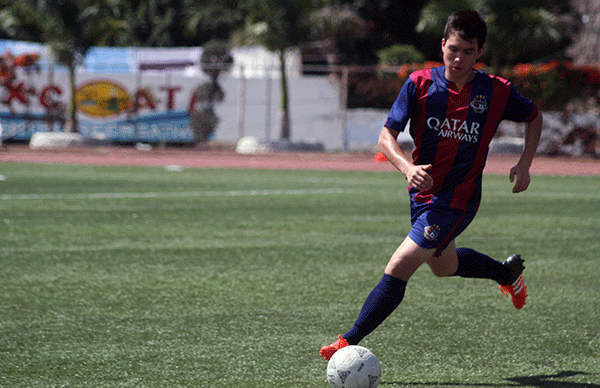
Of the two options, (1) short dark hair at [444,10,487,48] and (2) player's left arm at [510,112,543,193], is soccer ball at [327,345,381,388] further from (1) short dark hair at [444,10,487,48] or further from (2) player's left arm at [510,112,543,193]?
(1) short dark hair at [444,10,487,48]

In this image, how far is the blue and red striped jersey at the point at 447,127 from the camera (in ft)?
12.7

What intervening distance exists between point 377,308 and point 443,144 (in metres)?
0.92

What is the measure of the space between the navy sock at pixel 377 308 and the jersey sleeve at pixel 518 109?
3.70 feet

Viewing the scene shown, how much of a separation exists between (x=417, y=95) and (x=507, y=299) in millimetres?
2331

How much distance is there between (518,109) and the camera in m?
4.08

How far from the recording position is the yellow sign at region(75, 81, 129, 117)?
88.3 ft

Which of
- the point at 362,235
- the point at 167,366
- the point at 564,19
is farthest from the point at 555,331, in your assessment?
the point at 564,19

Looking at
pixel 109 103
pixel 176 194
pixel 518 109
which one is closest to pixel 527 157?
pixel 518 109

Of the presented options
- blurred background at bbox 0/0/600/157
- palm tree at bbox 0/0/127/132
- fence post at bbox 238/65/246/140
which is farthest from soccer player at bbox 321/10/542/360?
palm tree at bbox 0/0/127/132

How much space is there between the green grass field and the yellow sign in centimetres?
1624

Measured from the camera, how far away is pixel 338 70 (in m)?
25.8

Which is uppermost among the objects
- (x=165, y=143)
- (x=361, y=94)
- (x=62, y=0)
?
(x=62, y=0)

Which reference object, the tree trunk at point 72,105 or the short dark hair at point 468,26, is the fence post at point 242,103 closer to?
the tree trunk at point 72,105

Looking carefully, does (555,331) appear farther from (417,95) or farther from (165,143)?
(165,143)
